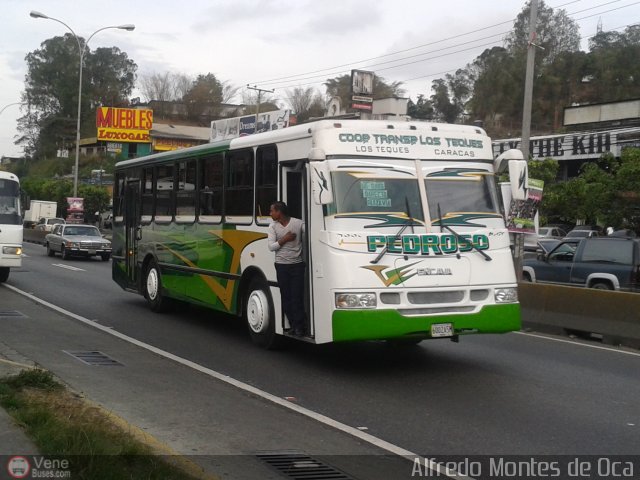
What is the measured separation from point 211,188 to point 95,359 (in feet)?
11.3

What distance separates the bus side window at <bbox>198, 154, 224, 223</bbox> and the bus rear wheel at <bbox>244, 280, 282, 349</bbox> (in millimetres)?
1651

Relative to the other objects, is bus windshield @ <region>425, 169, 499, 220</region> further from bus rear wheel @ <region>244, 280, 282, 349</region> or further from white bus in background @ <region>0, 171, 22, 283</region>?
white bus in background @ <region>0, 171, 22, 283</region>

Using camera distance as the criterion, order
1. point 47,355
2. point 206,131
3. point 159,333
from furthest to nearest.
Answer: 1. point 206,131
2. point 159,333
3. point 47,355

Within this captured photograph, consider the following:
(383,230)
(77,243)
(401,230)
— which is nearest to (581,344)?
(401,230)

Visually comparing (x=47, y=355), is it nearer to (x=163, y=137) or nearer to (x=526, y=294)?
(x=526, y=294)

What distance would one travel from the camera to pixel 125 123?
2494 inches

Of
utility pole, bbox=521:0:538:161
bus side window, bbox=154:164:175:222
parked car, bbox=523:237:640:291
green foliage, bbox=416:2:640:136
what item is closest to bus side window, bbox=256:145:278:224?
bus side window, bbox=154:164:175:222

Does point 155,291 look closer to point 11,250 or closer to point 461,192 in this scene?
point 11,250

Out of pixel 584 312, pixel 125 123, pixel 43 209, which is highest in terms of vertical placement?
pixel 125 123

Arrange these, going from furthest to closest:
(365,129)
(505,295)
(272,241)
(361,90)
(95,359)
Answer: (361,90), (95,359), (272,241), (505,295), (365,129)

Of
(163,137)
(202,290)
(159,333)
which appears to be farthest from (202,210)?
(163,137)

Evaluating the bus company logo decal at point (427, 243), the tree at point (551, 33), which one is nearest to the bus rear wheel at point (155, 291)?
the bus company logo decal at point (427, 243)

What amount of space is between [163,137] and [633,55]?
45.7 meters

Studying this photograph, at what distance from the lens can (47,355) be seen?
1005 centimetres
